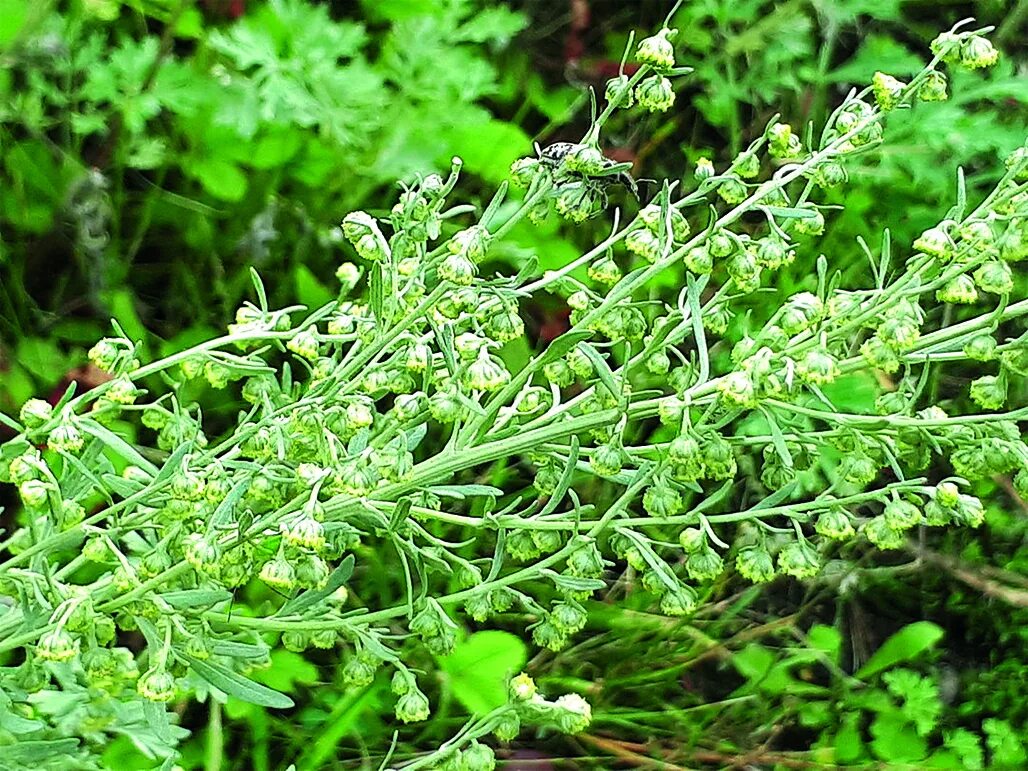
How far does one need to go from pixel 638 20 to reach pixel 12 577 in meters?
2.36

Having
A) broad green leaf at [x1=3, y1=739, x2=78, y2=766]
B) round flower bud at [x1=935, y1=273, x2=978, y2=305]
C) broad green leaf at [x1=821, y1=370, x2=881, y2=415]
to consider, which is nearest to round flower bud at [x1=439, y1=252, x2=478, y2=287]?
round flower bud at [x1=935, y1=273, x2=978, y2=305]

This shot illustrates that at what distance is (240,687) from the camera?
1236 millimetres

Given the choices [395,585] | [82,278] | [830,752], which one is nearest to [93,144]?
[82,278]

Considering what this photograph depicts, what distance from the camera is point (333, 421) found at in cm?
123

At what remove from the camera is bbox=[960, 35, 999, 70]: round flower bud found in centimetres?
110

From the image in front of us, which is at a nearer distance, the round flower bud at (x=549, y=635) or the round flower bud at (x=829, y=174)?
the round flower bud at (x=829, y=174)

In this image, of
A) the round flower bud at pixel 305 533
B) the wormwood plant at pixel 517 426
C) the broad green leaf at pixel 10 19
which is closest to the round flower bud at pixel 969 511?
the wormwood plant at pixel 517 426

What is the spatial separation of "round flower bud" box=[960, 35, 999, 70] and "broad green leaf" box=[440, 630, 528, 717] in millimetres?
1252

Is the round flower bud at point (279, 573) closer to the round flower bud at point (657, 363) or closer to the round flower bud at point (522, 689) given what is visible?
the round flower bud at point (522, 689)

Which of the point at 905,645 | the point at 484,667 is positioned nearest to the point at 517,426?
the point at 484,667

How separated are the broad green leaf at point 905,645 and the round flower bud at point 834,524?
1206 millimetres

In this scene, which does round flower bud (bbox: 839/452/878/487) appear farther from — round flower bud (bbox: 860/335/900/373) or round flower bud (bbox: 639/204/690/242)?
round flower bud (bbox: 639/204/690/242)

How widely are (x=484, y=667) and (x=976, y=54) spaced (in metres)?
1.31

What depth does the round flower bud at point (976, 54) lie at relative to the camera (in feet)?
3.62
